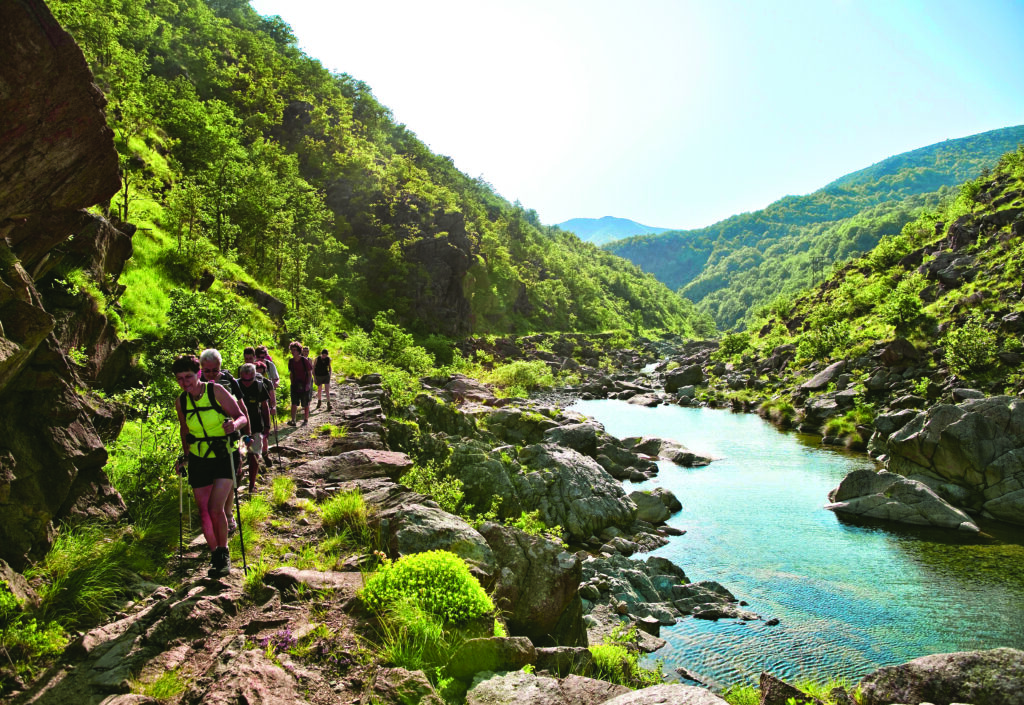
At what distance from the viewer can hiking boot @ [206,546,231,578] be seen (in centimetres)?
690

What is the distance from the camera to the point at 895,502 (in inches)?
792

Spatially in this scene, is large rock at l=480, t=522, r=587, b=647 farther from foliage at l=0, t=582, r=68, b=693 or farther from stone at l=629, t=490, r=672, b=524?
stone at l=629, t=490, r=672, b=524

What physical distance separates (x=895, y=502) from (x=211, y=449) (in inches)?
945

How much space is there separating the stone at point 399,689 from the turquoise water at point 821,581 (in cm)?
880

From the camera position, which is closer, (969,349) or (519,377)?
(969,349)

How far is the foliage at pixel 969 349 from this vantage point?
3334cm

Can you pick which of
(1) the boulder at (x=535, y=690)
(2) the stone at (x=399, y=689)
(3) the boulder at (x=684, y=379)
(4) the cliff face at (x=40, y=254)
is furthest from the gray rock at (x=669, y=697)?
(3) the boulder at (x=684, y=379)

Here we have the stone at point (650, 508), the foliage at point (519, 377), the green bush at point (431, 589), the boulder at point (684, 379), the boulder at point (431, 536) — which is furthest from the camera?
the boulder at point (684, 379)

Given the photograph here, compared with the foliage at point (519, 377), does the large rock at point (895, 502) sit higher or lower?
lower

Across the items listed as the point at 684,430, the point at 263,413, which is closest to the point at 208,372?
the point at 263,413

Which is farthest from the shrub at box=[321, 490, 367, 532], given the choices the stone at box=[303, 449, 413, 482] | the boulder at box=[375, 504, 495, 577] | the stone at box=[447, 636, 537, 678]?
the stone at box=[447, 636, 537, 678]

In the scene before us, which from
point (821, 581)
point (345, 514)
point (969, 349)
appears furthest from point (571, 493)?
point (969, 349)

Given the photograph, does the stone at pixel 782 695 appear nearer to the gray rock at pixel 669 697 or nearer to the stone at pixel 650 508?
the gray rock at pixel 669 697

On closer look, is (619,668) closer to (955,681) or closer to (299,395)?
(955,681)
